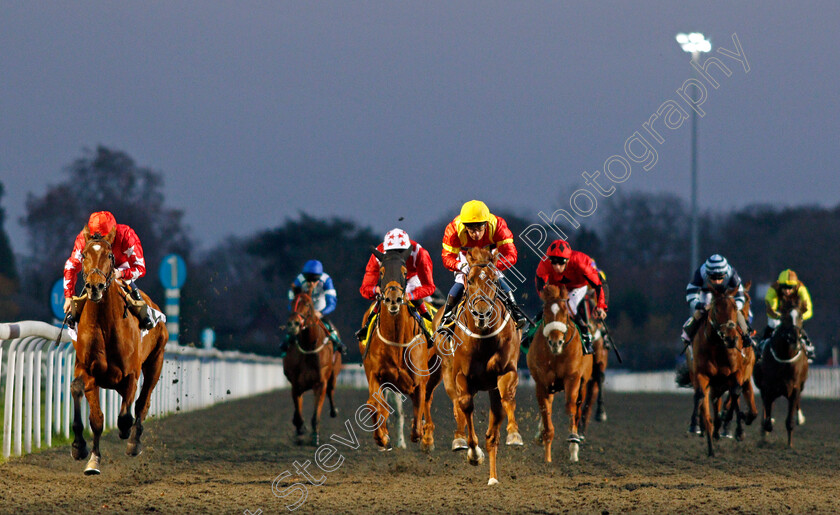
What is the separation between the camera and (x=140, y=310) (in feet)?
28.8

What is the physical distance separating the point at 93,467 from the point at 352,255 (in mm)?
48507

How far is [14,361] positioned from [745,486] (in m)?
5.96

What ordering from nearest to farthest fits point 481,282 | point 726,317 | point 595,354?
point 481,282 < point 726,317 < point 595,354

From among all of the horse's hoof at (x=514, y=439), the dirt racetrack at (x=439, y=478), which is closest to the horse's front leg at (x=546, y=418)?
the dirt racetrack at (x=439, y=478)

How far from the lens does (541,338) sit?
10.5 m

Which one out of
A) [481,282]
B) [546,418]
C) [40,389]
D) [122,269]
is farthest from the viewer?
[546,418]

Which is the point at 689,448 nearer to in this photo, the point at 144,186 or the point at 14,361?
the point at 14,361

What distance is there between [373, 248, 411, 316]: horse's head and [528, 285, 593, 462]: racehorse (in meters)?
1.51

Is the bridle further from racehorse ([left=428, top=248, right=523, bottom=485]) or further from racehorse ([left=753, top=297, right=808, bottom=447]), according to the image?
racehorse ([left=753, top=297, right=808, bottom=447])

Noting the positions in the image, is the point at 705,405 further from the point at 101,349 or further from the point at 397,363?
the point at 101,349

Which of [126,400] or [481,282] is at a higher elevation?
[481,282]

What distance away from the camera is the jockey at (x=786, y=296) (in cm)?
1253

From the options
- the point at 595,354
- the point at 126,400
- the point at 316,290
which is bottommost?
the point at 126,400

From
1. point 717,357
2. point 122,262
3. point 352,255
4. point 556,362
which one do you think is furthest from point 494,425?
point 352,255
